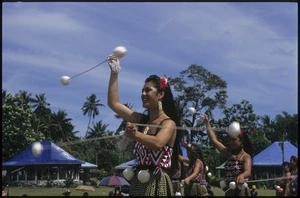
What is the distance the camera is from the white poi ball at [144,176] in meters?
5.41

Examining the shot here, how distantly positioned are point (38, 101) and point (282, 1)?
3110 inches

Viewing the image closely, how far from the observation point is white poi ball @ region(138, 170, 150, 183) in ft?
17.7

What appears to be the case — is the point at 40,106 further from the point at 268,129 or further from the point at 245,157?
the point at 245,157

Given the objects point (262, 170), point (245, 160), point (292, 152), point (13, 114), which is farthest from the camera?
point (13, 114)

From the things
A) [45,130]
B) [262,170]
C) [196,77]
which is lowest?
[262,170]

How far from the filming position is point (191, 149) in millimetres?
11359

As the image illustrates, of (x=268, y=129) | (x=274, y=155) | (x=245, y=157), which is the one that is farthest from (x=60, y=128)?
(x=245, y=157)

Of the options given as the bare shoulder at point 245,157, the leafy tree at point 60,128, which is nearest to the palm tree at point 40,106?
the leafy tree at point 60,128

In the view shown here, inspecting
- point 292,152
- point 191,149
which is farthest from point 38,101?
point 191,149

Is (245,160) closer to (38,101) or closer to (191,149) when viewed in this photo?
(191,149)

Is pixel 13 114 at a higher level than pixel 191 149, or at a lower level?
higher

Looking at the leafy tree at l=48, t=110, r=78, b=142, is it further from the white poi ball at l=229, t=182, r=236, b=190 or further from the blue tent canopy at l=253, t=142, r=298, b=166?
the white poi ball at l=229, t=182, r=236, b=190

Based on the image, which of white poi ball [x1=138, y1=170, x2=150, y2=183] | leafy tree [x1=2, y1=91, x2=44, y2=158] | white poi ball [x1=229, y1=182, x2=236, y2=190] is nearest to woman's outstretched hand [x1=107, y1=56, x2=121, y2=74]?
white poi ball [x1=138, y1=170, x2=150, y2=183]

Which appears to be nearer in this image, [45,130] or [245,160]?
[245,160]
